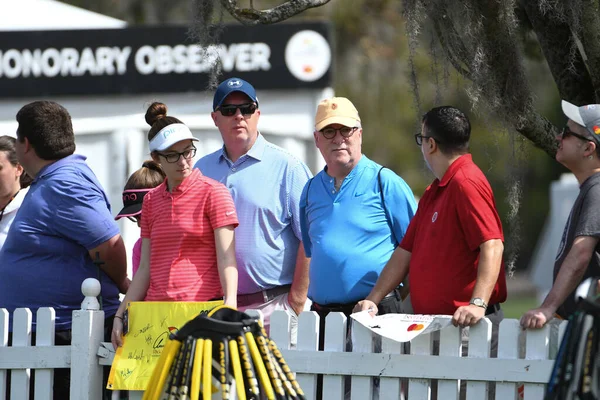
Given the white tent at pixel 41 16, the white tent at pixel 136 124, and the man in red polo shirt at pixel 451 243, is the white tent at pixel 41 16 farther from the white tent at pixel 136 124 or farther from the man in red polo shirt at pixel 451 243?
the man in red polo shirt at pixel 451 243

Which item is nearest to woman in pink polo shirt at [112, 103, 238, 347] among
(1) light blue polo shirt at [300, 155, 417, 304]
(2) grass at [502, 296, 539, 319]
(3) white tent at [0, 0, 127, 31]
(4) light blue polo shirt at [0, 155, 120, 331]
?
(4) light blue polo shirt at [0, 155, 120, 331]

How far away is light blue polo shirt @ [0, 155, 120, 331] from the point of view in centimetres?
499

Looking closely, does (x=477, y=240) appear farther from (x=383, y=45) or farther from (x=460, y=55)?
(x=383, y=45)

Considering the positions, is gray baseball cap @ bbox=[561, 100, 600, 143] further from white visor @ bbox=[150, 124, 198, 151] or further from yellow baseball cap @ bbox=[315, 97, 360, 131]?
white visor @ bbox=[150, 124, 198, 151]

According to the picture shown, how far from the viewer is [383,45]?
25.0m

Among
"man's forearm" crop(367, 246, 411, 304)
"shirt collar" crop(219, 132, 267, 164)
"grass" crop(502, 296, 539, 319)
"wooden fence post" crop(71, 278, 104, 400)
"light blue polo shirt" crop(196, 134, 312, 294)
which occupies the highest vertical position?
"shirt collar" crop(219, 132, 267, 164)

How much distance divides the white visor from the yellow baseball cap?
0.76 m

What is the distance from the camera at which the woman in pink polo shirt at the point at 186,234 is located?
4.61m

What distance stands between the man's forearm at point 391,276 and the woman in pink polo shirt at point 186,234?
685 millimetres

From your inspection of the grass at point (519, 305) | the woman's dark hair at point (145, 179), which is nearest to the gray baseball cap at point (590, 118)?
the woman's dark hair at point (145, 179)

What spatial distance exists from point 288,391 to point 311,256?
1.50 m

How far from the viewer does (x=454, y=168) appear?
460 cm

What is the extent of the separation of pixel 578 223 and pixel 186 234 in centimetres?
176

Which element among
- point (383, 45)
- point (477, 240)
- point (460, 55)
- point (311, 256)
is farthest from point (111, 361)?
point (383, 45)
